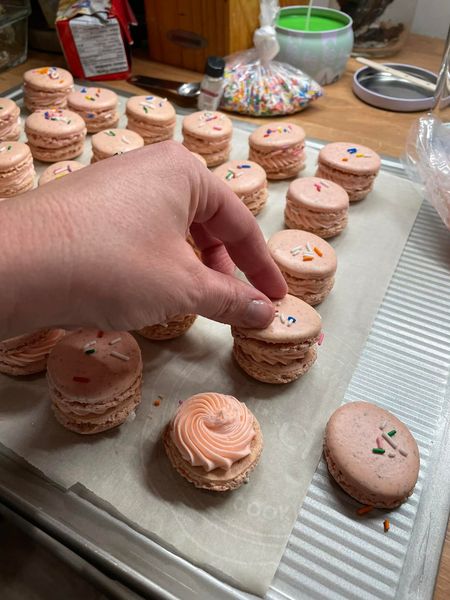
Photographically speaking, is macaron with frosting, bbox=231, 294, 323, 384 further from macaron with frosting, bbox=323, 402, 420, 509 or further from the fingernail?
macaron with frosting, bbox=323, 402, 420, 509

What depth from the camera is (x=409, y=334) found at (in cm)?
184

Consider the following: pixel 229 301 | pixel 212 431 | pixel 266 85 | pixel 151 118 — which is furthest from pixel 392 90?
pixel 212 431

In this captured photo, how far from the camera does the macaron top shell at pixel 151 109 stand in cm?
266

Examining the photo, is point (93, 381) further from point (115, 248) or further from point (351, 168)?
point (351, 168)

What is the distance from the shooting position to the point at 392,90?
3.19 meters

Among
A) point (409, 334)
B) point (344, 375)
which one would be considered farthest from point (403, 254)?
point (344, 375)

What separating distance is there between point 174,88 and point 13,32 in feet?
3.64

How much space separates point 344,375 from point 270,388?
0.83 ft

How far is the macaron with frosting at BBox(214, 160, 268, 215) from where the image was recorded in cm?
226

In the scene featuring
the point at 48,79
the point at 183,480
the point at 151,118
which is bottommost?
the point at 183,480

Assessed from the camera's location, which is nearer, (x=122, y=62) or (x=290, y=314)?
(x=290, y=314)

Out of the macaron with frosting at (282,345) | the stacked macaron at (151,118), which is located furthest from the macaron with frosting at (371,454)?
the stacked macaron at (151,118)

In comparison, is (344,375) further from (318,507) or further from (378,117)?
(378,117)

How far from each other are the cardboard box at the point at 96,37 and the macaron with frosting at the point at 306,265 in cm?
192
